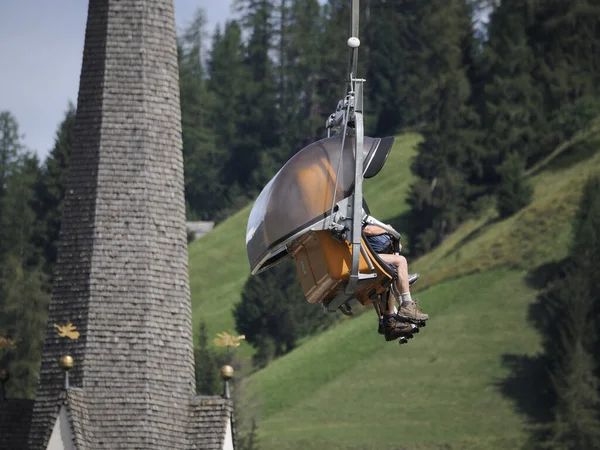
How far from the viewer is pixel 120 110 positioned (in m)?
43.0

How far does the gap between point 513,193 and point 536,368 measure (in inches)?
946

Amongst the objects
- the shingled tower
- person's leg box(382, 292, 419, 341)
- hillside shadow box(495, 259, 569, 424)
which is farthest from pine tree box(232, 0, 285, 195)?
person's leg box(382, 292, 419, 341)

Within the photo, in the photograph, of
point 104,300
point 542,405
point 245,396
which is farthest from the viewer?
point 245,396

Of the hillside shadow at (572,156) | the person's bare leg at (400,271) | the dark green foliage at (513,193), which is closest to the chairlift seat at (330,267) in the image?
the person's bare leg at (400,271)

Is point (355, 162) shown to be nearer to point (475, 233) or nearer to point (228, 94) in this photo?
point (475, 233)

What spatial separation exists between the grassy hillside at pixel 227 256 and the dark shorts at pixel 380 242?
107777 millimetres

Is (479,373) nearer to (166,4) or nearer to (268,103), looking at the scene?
(166,4)

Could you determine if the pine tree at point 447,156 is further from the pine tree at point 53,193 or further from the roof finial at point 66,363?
the roof finial at point 66,363

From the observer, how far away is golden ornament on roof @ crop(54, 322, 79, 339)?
136ft

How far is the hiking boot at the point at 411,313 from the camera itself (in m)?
12.9

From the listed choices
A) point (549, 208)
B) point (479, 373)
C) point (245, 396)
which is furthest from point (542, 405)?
point (549, 208)

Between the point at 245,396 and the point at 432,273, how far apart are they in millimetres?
15095

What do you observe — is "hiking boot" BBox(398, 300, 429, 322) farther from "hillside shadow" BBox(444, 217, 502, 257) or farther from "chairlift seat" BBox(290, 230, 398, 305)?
"hillside shadow" BBox(444, 217, 502, 257)

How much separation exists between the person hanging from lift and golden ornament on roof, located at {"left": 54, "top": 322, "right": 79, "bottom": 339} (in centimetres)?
2890
